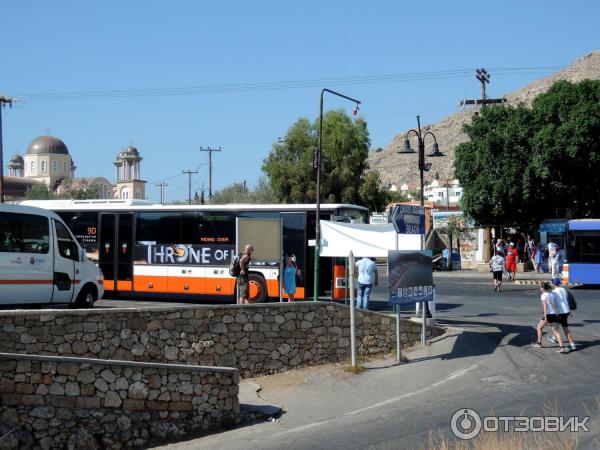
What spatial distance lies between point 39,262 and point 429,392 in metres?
8.47

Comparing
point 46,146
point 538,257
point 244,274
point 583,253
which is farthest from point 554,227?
point 46,146

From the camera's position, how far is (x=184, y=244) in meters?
21.4

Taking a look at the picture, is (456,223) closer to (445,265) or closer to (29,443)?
(445,265)

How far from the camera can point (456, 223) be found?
4934 cm

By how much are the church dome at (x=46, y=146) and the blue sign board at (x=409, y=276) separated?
124 m

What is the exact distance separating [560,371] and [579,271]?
1714 centimetres

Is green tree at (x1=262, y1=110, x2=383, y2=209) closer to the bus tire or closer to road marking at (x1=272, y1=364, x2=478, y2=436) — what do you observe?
the bus tire

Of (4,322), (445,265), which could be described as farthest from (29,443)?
(445,265)

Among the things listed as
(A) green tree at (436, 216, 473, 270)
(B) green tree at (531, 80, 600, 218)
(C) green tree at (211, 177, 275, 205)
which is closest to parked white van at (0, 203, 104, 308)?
(B) green tree at (531, 80, 600, 218)

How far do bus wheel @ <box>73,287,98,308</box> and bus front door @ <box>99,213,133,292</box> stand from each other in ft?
15.4

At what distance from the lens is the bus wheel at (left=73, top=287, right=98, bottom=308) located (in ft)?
55.3

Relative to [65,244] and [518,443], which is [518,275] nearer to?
[65,244]

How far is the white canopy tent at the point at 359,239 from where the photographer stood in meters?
16.3

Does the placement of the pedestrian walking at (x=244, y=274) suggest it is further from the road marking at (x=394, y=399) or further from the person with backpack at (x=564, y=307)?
the person with backpack at (x=564, y=307)
